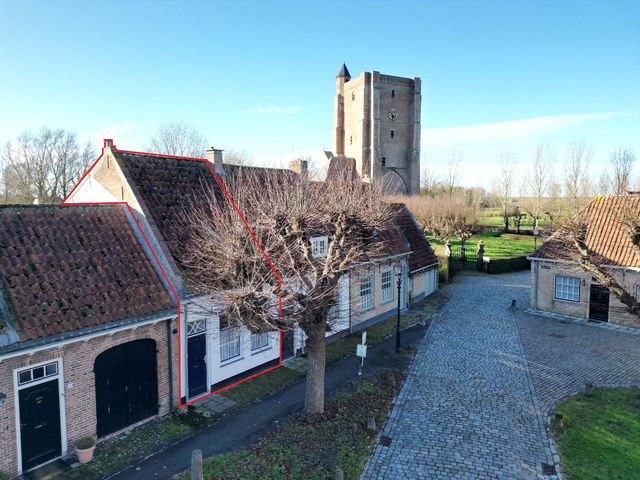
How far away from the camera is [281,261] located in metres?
13.0

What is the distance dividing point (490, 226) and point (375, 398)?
60.2 meters

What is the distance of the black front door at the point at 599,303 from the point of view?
71.3 ft

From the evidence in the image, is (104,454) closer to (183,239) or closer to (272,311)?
(272,311)

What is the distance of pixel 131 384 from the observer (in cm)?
1152

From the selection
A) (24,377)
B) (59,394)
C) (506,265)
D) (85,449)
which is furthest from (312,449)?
(506,265)

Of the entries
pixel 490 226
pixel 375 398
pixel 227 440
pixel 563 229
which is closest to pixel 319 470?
pixel 227 440

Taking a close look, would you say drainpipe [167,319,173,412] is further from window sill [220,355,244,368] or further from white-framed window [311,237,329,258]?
white-framed window [311,237,329,258]

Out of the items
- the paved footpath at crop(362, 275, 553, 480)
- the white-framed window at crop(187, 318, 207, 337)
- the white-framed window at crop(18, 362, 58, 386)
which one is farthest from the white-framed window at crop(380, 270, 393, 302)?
the white-framed window at crop(18, 362, 58, 386)

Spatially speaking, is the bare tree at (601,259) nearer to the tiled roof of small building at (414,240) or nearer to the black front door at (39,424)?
the tiled roof of small building at (414,240)

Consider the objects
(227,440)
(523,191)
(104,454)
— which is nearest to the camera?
(104,454)

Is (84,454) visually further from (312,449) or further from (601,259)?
(601,259)

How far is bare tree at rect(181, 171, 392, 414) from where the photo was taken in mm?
11555

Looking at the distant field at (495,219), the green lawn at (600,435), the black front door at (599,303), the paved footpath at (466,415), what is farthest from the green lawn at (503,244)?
the green lawn at (600,435)

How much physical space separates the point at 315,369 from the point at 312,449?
2114mm
